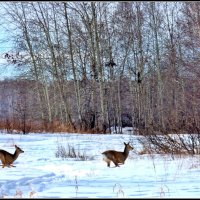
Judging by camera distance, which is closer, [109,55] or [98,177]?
[98,177]

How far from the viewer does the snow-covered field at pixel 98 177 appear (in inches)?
232

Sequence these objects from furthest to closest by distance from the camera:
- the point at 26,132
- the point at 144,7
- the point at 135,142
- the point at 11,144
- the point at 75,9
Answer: the point at 144,7 < the point at 75,9 < the point at 26,132 < the point at 135,142 < the point at 11,144

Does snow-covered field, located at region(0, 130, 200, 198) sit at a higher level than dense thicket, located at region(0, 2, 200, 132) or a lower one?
lower

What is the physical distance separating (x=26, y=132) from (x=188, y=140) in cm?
857

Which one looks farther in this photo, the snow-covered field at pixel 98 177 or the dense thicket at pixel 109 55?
the dense thicket at pixel 109 55

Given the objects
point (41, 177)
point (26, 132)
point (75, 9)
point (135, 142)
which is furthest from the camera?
point (75, 9)

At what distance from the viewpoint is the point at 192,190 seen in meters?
6.04

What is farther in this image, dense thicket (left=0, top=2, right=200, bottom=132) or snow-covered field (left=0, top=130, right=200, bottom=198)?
dense thicket (left=0, top=2, right=200, bottom=132)

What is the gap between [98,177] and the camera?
771cm

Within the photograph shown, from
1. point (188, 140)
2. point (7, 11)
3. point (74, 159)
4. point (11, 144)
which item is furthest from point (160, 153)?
point (7, 11)

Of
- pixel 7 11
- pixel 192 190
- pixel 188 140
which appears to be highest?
pixel 7 11

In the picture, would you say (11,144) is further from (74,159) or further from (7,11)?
(7,11)

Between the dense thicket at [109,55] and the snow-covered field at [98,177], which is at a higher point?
the dense thicket at [109,55]

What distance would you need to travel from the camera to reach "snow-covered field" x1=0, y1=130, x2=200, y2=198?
5.88 metres
